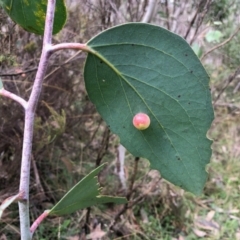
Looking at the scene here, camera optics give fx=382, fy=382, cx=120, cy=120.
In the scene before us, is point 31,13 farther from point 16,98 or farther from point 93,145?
point 93,145

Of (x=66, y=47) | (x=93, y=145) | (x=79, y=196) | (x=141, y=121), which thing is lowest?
(x=93, y=145)

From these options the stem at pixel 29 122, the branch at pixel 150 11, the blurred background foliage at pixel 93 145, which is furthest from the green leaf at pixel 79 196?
the branch at pixel 150 11

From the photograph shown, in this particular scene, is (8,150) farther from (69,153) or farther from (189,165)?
(189,165)

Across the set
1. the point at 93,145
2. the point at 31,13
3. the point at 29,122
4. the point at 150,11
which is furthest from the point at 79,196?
the point at 93,145

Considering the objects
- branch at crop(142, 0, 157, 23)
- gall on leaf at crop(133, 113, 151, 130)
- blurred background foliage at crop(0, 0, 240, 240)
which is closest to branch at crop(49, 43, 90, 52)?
gall on leaf at crop(133, 113, 151, 130)

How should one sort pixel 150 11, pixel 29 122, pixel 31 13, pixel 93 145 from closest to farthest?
pixel 29 122 → pixel 31 13 → pixel 150 11 → pixel 93 145

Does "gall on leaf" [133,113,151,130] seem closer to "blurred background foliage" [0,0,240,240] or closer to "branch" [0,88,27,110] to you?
"branch" [0,88,27,110]

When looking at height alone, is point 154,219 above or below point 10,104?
below

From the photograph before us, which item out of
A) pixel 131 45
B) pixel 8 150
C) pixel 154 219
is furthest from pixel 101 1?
pixel 154 219
